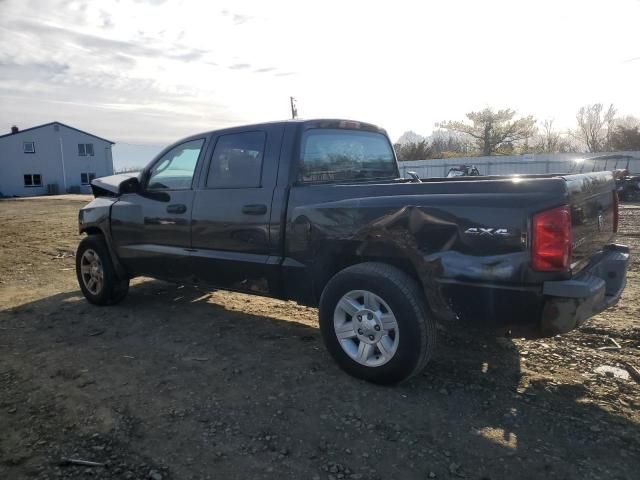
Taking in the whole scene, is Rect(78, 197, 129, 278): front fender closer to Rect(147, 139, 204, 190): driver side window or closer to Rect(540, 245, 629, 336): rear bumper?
Rect(147, 139, 204, 190): driver side window

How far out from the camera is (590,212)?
3285mm

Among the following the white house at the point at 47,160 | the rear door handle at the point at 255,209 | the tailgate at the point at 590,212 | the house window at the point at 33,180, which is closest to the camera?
the tailgate at the point at 590,212

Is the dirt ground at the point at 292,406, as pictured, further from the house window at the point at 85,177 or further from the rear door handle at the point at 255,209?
the house window at the point at 85,177

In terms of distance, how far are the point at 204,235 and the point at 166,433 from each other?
2.01 metres

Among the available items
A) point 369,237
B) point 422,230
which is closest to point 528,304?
point 422,230

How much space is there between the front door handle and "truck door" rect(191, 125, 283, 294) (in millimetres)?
177

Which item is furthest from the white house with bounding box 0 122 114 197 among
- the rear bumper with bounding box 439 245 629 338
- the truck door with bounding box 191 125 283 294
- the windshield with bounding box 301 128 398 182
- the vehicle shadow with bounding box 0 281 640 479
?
the rear bumper with bounding box 439 245 629 338

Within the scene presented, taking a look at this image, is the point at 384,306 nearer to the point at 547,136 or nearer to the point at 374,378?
the point at 374,378

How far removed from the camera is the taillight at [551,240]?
108 inches

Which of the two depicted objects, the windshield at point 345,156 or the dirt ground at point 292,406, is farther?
the windshield at point 345,156

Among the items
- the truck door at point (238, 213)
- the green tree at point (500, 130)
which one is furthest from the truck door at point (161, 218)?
the green tree at point (500, 130)

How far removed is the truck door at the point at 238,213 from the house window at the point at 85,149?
49553 mm

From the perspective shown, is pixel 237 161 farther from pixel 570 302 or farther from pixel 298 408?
pixel 570 302

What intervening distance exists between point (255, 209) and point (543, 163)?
2713 cm
